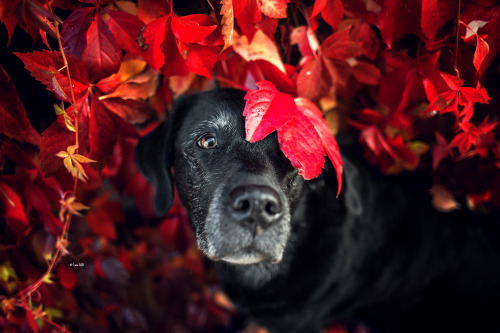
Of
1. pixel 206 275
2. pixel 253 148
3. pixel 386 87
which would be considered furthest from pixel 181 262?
pixel 386 87

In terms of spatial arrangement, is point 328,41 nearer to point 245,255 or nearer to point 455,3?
point 455,3

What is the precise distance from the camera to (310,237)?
6.32ft

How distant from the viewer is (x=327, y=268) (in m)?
1.90

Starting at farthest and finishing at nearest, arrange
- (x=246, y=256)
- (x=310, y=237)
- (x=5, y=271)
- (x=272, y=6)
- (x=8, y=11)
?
(x=310, y=237) → (x=5, y=271) → (x=246, y=256) → (x=272, y=6) → (x=8, y=11)

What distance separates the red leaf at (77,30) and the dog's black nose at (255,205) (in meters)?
0.76

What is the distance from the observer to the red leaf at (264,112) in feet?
3.37

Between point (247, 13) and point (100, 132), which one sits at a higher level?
point (247, 13)

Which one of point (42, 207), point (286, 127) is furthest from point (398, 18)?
point (42, 207)

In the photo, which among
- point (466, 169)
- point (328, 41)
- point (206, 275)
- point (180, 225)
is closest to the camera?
point (328, 41)

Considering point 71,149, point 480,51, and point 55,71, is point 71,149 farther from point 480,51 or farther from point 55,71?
point 480,51

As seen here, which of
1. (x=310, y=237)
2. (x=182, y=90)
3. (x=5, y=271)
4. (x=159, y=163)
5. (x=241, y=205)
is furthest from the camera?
(x=310, y=237)

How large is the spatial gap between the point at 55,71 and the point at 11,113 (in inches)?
11.5

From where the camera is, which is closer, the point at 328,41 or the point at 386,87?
the point at 328,41

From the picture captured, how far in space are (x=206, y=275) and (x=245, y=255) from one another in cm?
167
